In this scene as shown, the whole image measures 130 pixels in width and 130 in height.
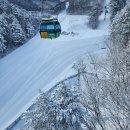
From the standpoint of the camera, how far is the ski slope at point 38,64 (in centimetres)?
4419

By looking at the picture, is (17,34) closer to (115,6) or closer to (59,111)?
(115,6)

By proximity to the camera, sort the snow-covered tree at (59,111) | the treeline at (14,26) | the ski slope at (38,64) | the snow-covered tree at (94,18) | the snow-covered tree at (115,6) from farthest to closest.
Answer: the snow-covered tree at (94,18)
the snow-covered tree at (115,6)
the treeline at (14,26)
the ski slope at (38,64)
the snow-covered tree at (59,111)

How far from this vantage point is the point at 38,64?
176 feet

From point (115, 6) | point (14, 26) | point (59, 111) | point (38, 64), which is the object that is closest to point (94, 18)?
point (115, 6)

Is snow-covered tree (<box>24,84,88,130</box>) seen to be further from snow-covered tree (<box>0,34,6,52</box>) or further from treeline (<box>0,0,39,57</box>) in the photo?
treeline (<box>0,0,39,57</box>)

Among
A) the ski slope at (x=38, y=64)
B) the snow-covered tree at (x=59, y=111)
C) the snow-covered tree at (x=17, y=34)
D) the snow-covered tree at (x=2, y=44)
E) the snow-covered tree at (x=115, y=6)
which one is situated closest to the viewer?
the snow-covered tree at (x=59, y=111)

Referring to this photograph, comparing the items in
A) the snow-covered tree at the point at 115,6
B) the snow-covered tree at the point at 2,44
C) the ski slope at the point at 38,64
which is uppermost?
the snow-covered tree at the point at 115,6

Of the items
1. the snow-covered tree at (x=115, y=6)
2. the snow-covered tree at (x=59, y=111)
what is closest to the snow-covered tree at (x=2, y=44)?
the snow-covered tree at (x=115, y=6)

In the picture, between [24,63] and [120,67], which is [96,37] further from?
[120,67]

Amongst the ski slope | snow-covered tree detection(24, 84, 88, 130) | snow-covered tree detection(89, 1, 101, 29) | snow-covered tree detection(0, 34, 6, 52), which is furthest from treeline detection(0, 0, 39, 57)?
snow-covered tree detection(24, 84, 88, 130)

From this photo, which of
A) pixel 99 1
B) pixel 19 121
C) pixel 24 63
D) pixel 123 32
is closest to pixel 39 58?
pixel 24 63

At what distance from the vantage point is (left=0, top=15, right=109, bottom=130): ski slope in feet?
145

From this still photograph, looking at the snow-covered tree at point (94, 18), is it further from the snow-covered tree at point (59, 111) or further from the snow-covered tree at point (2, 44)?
the snow-covered tree at point (59, 111)

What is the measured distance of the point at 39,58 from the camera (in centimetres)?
5525
